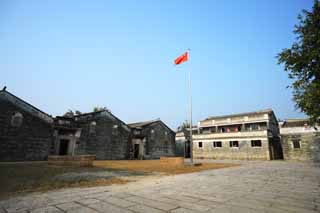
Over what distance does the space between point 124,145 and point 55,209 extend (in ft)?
74.5

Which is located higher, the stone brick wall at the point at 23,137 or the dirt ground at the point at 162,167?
the stone brick wall at the point at 23,137

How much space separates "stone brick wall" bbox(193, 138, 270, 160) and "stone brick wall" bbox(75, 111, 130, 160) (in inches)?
480

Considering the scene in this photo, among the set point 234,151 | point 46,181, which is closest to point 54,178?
point 46,181

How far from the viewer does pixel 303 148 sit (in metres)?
21.7

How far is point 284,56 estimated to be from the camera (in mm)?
12047

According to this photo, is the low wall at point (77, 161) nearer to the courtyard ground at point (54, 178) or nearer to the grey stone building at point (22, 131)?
the courtyard ground at point (54, 178)

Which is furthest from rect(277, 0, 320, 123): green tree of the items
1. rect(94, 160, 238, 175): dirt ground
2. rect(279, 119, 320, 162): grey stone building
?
rect(279, 119, 320, 162): grey stone building

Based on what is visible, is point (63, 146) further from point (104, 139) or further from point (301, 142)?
point (301, 142)

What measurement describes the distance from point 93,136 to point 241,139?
19.8 m

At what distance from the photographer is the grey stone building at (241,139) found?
2414 cm

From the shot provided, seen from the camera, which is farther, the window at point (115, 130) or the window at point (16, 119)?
the window at point (115, 130)

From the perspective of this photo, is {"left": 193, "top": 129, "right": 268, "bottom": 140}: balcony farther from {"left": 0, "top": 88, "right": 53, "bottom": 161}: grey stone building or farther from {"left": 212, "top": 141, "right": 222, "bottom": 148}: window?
{"left": 0, "top": 88, "right": 53, "bottom": 161}: grey stone building

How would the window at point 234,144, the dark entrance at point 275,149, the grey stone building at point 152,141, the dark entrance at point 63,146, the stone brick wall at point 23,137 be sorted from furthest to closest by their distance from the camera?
the grey stone building at point 152,141
the window at point 234,144
the dark entrance at point 275,149
the dark entrance at point 63,146
the stone brick wall at point 23,137

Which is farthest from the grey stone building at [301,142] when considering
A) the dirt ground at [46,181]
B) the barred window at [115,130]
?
the dirt ground at [46,181]
